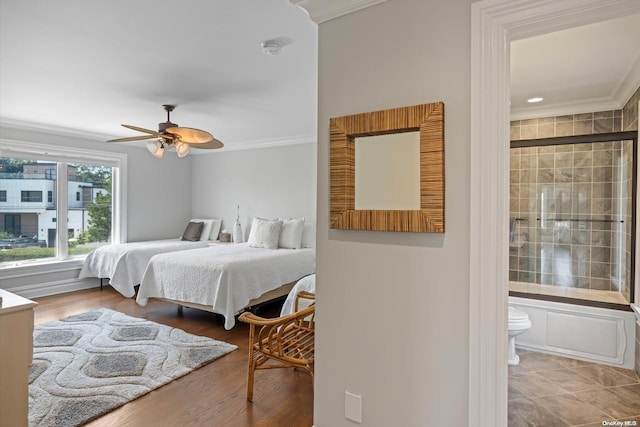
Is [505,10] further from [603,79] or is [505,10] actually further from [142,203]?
[142,203]

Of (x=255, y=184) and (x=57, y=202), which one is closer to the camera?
(x=57, y=202)

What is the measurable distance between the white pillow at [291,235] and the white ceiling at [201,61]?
5.41 ft

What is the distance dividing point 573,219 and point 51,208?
665 cm

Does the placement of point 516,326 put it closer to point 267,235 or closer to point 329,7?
point 329,7

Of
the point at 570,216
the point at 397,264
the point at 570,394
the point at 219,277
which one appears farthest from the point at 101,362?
the point at 570,216

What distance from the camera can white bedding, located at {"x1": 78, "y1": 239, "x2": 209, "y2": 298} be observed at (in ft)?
16.4

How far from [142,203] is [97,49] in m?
4.15

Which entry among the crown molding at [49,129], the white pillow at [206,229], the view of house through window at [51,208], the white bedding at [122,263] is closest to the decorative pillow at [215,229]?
the white pillow at [206,229]

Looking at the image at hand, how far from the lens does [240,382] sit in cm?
266

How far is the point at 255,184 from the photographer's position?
6.30 meters

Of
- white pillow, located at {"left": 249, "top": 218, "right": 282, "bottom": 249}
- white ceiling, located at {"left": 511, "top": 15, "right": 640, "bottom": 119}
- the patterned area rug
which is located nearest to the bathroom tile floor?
white ceiling, located at {"left": 511, "top": 15, "right": 640, "bottom": 119}

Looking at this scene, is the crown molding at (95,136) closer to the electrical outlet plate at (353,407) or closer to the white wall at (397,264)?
the white wall at (397,264)

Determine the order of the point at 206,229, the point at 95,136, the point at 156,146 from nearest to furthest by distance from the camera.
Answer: the point at 156,146 → the point at 95,136 → the point at 206,229

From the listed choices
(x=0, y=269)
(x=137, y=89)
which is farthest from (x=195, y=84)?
(x=0, y=269)
